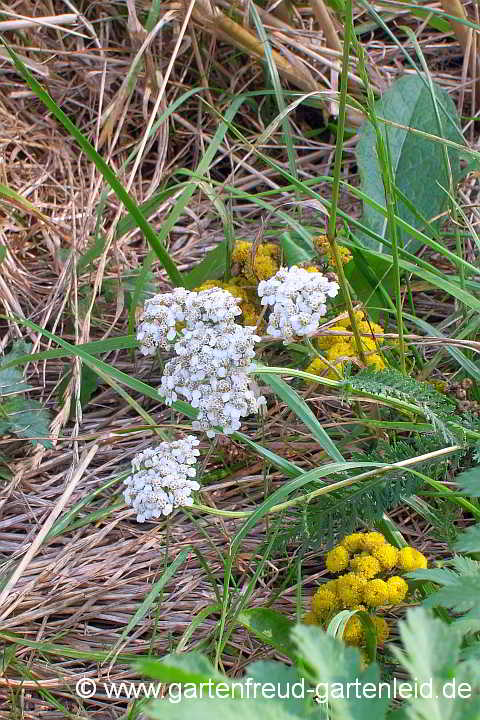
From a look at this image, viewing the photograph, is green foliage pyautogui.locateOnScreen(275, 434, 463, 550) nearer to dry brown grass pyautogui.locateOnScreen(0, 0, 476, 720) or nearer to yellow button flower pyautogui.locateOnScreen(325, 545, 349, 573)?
yellow button flower pyautogui.locateOnScreen(325, 545, 349, 573)

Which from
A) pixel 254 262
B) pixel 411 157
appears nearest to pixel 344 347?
pixel 254 262

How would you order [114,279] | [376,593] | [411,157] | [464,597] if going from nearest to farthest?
[464,597], [376,593], [114,279], [411,157]

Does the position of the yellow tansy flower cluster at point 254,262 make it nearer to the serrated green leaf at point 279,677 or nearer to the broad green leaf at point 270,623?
the broad green leaf at point 270,623

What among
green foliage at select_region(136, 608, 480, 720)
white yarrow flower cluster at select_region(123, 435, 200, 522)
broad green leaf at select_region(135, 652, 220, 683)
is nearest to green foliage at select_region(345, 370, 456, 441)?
white yarrow flower cluster at select_region(123, 435, 200, 522)

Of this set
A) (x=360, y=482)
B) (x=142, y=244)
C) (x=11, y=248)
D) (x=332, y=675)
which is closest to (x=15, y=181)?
(x=11, y=248)

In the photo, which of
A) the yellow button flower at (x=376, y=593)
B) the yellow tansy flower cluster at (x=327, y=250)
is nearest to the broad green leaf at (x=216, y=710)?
the yellow button flower at (x=376, y=593)

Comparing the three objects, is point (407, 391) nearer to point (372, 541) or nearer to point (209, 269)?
point (372, 541)
